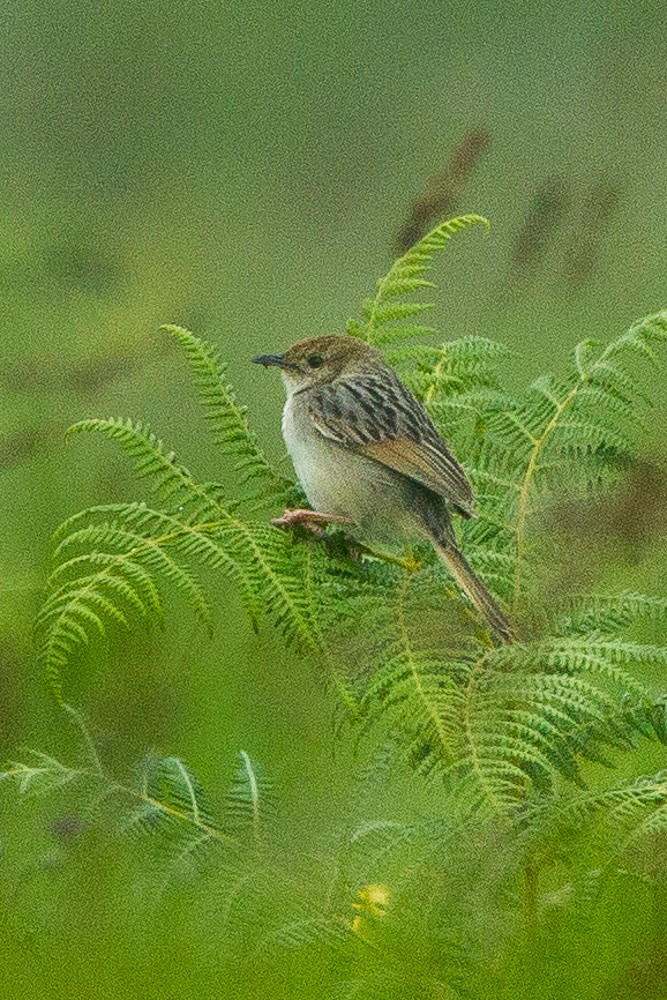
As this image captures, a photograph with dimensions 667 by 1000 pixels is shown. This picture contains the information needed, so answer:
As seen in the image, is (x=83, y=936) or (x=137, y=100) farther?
(x=137, y=100)

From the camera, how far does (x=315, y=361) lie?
2.08 metres

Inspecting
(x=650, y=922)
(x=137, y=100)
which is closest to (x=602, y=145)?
(x=137, y=100)

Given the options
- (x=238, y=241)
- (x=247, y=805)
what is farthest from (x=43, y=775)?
(x=238, y=241)

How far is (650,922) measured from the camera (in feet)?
3.28

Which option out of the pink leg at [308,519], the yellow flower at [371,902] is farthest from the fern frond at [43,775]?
the pink leg at [308,519]

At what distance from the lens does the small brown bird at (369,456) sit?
155cm

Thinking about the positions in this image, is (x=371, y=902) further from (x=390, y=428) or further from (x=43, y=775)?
(x=390, y=428)

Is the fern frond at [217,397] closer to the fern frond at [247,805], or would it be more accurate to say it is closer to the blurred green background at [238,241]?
the blurred green background at [238,241]

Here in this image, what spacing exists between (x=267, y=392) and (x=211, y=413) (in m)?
1.02

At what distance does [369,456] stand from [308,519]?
41 cm

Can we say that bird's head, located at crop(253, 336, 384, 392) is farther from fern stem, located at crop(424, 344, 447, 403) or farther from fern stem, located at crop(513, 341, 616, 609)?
fern stem, located at crop(513, 341, 616, 609)

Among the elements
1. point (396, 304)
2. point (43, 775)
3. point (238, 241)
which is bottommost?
point (43, 775)

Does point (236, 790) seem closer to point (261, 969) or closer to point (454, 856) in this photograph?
point (454, 856)

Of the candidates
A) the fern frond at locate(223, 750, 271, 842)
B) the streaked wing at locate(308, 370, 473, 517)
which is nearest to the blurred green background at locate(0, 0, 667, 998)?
the fern frond at locate(223, 750, 271, 842)
